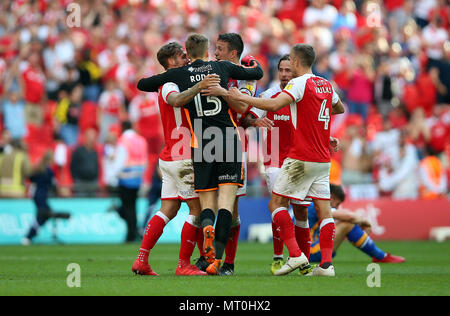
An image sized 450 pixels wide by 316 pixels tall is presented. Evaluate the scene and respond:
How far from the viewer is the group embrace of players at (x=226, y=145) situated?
8906mm

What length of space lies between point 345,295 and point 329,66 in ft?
55.3

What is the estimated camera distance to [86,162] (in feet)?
64.3

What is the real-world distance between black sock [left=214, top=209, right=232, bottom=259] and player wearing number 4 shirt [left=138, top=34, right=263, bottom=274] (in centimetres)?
12

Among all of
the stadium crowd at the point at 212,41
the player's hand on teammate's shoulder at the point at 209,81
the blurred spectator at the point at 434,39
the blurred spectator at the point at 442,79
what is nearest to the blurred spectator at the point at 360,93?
the stadium crowd at the point at 212,41

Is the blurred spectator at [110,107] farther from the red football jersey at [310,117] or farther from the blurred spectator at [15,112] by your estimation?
the red football jersey at [310,117]

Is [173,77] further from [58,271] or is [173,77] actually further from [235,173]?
[58,271]

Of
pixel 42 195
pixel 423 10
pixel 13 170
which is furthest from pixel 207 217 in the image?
pixel 423 10

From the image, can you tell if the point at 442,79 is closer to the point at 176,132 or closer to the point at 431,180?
the point at 431,180

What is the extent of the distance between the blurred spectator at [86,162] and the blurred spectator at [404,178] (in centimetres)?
661

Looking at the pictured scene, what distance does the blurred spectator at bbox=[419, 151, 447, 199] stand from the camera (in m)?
19.3

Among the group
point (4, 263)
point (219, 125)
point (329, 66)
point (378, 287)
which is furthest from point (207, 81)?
point (329, 66)

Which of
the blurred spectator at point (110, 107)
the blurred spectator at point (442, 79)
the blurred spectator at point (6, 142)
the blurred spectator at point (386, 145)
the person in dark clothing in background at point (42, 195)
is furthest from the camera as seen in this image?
the blurred spectator at point (442, 79)

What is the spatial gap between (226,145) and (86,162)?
10.9 m

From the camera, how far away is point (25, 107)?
2045 centimetres
